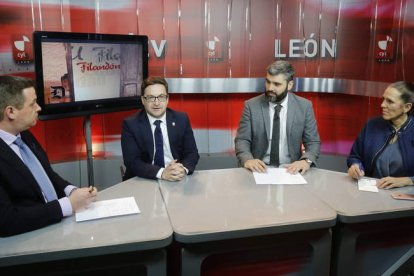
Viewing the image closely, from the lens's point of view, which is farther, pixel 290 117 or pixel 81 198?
pixel 290 117

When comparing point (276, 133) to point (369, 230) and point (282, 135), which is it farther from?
point (369, 230)

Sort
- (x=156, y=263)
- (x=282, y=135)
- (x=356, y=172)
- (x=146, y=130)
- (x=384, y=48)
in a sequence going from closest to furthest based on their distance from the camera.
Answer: (x=156, y=263) < (x=356, y=172) < (x=146, y=130) < (x=282, y=135) < (x=384, y=48)

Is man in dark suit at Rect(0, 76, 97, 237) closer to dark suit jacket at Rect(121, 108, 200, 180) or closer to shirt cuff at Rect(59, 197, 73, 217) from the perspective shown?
shirt cuff at Rect(59, 197, 73, 217)

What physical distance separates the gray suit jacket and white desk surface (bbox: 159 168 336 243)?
69 centimetres

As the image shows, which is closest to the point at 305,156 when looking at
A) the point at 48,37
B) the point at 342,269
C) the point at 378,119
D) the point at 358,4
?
the point at 378,119

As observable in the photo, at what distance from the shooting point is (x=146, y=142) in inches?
97.2

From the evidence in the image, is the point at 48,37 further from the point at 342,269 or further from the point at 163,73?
the point at 342,269

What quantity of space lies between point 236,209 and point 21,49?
2693mm

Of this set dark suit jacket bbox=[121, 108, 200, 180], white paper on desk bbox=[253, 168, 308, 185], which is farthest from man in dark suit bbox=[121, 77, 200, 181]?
white paper on desk bbox=[253, 168, 308, 185]

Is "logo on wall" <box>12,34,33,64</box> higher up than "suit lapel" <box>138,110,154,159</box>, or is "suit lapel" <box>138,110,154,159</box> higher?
"logo on wall" <box>12,34,33,64</box>

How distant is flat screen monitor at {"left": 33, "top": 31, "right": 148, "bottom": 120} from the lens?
2811 mm

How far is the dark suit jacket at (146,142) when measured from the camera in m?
2.34

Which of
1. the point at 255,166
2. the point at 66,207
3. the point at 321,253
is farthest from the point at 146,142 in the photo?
the point at 321,253

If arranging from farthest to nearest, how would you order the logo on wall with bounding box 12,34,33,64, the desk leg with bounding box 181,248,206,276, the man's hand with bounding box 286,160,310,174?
the logo on wall with bounding box 12,34,33,64, the man's hand with bounding box 286,160,310,174, the desk leg with bounding box 181,248,206,276
